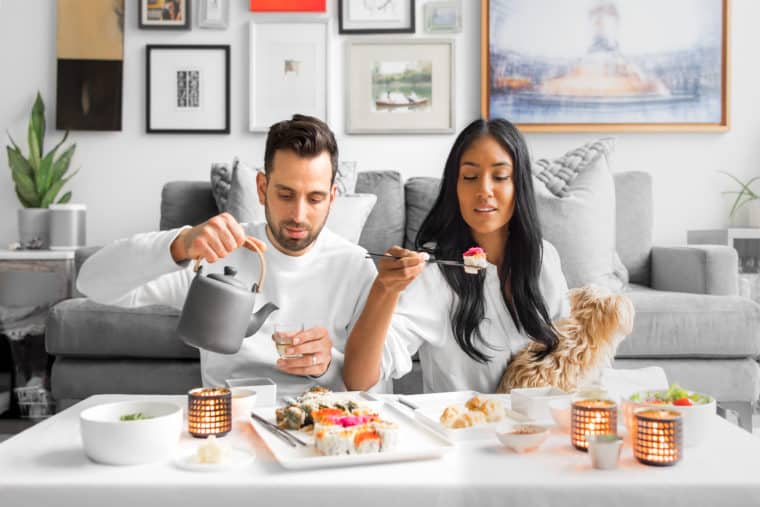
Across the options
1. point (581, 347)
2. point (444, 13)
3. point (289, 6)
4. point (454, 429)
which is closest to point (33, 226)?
point (289, 6)

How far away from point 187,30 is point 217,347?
2.76 metres

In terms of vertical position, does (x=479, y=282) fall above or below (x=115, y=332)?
above

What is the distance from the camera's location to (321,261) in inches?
61.9

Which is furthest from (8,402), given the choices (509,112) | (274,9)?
(509,112)

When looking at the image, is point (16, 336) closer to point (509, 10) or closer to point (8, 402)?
point (8, 402)

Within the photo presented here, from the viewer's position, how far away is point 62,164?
3.24 m

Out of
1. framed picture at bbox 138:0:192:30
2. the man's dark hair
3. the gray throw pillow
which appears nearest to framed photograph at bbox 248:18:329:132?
framed picture at bbox 138:0:192:30

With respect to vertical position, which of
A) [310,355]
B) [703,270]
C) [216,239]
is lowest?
[310,355]

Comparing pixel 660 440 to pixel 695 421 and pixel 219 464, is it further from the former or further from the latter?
pixel 219 464

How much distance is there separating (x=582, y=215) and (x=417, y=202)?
2.31 ft

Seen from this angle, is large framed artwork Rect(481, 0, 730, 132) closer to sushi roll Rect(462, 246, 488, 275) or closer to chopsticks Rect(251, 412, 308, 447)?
sushi roll Rect(462, 246, 488, 275)

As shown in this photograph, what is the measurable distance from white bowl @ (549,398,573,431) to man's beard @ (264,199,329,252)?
2.12ft

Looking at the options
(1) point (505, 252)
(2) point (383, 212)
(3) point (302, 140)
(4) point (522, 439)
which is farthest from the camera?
(2) point (383, 212)

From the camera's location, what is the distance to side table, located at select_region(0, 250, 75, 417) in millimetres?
2742
